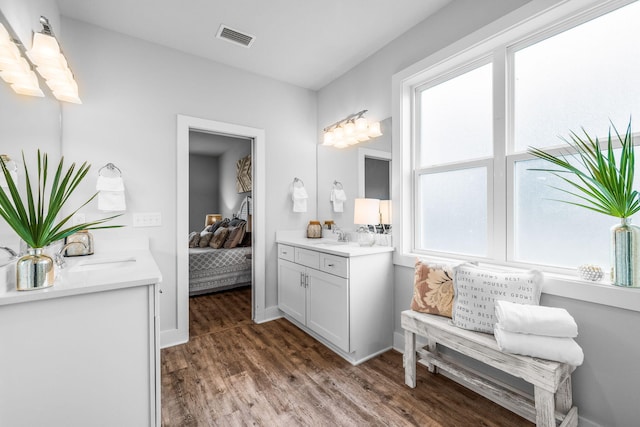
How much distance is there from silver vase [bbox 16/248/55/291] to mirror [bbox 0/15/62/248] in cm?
21

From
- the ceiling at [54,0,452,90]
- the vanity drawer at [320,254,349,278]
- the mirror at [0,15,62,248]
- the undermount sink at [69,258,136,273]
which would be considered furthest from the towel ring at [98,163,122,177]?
the vanity drawer at [320,254,349,278]

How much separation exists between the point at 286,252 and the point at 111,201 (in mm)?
1579

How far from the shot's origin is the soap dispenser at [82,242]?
2055 mm

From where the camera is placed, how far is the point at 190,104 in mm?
2721

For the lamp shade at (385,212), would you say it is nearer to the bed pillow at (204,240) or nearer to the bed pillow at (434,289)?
the bed pillow at (434,289)

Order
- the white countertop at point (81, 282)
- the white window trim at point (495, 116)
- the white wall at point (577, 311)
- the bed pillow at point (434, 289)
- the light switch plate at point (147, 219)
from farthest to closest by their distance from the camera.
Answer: the light switch plate at point (147, 219)
the bed pillow at point (434, 289)
the white window trim at point (495, 116)
the white wall at point (577, 311)
the white countertop at point (81, 282)

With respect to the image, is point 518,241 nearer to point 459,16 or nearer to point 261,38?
point 459,16

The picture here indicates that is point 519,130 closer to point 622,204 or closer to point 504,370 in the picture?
point 622,204

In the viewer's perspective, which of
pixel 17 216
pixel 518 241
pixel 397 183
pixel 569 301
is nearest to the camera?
pixel 17 216

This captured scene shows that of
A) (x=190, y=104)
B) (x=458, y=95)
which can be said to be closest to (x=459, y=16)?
(x=458, y=95)

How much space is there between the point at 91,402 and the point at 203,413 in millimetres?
672

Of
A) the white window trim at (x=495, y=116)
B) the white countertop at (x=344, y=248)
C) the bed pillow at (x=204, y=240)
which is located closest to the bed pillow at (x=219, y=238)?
the bed pillow at (x=204, y=240)

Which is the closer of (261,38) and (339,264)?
(339,264)

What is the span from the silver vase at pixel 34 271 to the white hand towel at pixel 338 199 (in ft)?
7.73
